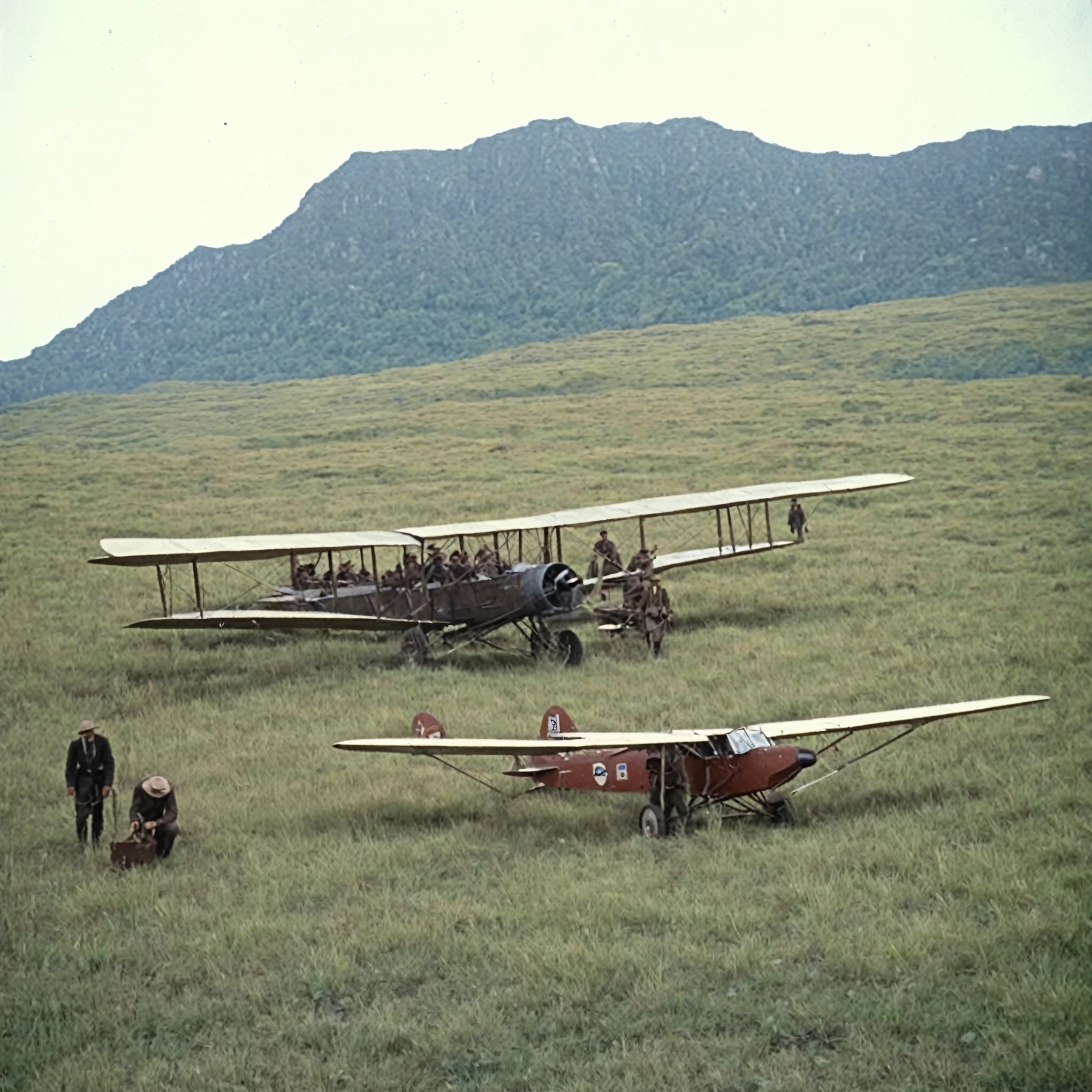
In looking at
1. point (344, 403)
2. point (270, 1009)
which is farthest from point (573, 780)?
point (344, 403)

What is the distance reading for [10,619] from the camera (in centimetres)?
2481

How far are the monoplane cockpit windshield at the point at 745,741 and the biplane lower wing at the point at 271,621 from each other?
926cm

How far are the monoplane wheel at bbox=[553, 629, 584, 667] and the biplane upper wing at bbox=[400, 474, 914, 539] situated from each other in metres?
1.93

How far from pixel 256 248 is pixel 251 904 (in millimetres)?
163619

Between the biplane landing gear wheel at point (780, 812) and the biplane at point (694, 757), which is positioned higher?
the biplane at point (694, 757)

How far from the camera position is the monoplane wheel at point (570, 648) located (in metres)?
21.5

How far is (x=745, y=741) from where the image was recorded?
13.0 meters

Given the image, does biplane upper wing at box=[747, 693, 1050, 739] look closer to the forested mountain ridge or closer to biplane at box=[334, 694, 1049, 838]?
biplane at box=[334, 694, 1049, 838]

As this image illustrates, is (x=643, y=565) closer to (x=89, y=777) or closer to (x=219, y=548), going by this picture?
(x=219, y=548)

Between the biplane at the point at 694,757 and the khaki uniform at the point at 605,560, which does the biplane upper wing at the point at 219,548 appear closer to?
the khaki uniform at the point at 605,560

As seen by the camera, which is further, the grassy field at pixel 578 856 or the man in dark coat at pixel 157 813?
the man in dark coat at pixel 157 813

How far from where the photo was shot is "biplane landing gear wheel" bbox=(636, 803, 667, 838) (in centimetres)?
1294

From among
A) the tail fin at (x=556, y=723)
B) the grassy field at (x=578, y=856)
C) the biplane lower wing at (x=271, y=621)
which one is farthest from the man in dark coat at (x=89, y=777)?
the biplane lower wing at (x=271, y=621)

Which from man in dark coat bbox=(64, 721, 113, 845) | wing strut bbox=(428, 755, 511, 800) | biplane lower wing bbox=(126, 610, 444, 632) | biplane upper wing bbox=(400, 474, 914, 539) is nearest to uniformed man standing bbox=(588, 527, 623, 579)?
biplane upper wing bbox=(400, 474, 914, 539)
